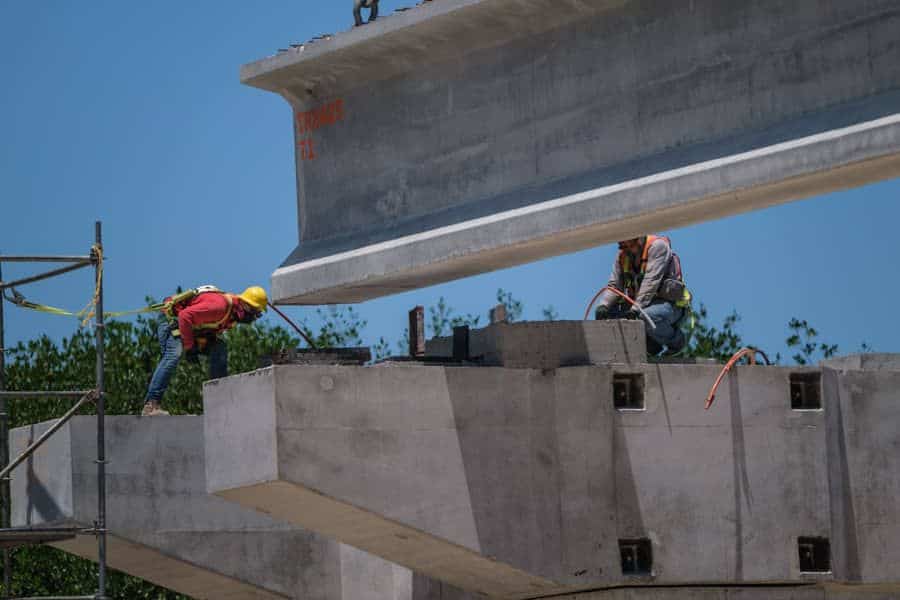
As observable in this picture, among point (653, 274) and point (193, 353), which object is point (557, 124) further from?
point (193, 353)

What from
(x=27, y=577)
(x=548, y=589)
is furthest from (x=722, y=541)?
(x=27, y=577)

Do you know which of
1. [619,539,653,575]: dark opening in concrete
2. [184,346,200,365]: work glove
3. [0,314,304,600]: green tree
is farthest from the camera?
[0,314,304,600]: green tree

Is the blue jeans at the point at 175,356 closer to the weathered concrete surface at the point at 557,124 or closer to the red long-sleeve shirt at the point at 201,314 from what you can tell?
the red long-sleeve shirt at the point at 201,314

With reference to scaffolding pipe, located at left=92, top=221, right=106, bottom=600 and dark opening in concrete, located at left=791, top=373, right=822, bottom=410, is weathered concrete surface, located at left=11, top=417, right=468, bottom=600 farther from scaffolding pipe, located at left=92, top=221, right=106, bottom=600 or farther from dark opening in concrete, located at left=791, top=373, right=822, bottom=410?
dark opening in concrete, located at left=791, top=373, right=822, bottom=410

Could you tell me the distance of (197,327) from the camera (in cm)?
1783

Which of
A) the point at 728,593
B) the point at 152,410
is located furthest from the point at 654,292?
the point at 152,410

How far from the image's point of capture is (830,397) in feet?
50.9

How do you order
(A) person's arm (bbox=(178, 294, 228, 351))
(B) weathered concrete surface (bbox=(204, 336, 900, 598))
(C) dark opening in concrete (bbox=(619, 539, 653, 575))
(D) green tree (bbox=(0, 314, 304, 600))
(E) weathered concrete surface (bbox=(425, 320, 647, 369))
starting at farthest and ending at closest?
(D) green tree (bbox=(0, 314, 304, 600))
(A) person's arm (bbox=(178, 294, 228, 351))
(E) weathered concrete surface (bbox=(425, 320, 647, 369))
(C) dark opening in concrete (bbox=(619, 539, 653, 575))
(B) weathered concrete surface (bbox=(204, 336, 900, 598))

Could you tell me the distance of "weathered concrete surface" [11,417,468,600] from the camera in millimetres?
17766

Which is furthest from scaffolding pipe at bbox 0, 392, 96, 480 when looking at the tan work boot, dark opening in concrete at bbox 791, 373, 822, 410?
dark opening in concrete at bbox 791, 373, 822, 410

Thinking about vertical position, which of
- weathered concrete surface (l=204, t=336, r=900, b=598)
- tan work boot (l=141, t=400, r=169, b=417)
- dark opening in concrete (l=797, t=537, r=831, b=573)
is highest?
tan work boot (l=141, t=400, r=169, b=417)

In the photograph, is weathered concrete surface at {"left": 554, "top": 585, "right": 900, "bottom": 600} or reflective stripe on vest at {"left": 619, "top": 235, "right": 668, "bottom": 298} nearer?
weathered concrete surface at {"left": 554, "top": 585, "right": 900, "bottom": 600}

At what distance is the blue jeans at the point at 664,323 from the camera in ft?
53.5

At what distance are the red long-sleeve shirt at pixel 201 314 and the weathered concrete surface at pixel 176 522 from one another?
89cm
